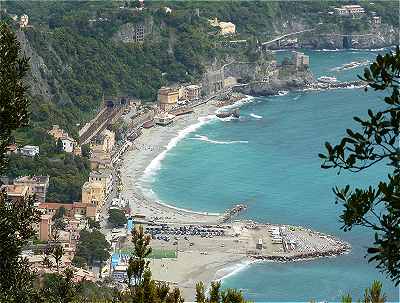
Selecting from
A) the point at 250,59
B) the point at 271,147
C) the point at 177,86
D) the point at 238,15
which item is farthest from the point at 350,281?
the point at 238,15

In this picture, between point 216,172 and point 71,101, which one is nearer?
point 216,172

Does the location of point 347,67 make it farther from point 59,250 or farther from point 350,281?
point 59,250

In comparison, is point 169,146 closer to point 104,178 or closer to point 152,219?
point 104,178

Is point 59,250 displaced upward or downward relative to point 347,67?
upward

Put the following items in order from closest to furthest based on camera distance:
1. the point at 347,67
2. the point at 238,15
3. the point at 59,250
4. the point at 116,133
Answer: the point at 59,250, the point at 116,133, the point at 347,67, the point at 238,15

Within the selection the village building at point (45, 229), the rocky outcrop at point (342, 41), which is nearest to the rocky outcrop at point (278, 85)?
the rocky outcrop at point (342, 41)

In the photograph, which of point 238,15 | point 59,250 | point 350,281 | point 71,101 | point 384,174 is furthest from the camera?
point 238,15

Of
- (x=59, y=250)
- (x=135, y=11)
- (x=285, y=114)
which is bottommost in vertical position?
(x=285, y=114)
